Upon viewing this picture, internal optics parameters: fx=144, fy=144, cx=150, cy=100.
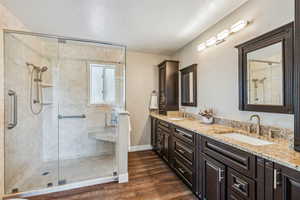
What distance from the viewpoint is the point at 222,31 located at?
217cm

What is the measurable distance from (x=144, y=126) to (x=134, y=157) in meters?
0.83

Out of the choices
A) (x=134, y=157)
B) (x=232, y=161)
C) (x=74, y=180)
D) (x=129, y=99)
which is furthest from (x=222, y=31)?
(x=74, y=180)

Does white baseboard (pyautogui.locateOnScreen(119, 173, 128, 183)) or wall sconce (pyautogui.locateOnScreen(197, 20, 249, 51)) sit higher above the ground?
wall sconce (pyautogui.locateOnScreen(197, 20, 249, 51))

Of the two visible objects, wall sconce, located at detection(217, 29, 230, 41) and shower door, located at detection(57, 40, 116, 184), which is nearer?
wall sconce, located at detection(217, 29, 230, 41)

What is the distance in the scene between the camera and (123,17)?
2152 mm

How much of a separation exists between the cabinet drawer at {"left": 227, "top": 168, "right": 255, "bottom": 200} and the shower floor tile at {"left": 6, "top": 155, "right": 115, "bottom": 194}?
1806mm

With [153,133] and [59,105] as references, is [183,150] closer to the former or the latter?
[153,133]

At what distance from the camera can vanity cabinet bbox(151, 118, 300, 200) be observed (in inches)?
37.7

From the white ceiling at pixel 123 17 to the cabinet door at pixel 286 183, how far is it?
1.88 m

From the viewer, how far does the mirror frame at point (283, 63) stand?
1.36m

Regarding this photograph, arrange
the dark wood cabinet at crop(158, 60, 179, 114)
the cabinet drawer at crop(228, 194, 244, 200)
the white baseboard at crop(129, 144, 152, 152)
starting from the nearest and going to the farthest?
the cabinet drawer at crop(228, 194, 244, 200)
the dark wood cabinet at crop(158, 60, 179, 114)
the white baseboard at crop(129, 144, 152, 152)

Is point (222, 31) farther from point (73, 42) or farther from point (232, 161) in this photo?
point (73, 42)

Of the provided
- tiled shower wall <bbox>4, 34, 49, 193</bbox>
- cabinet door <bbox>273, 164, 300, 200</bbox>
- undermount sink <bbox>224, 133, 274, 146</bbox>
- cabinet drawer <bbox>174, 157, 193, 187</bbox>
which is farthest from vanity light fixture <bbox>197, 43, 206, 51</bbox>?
tiled shower wall <bbox>4, 34, 49, 193</bbox>

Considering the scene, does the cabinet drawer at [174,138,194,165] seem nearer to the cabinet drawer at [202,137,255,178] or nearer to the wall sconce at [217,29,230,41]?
the cabinet drawer at [202,137,255,178]
